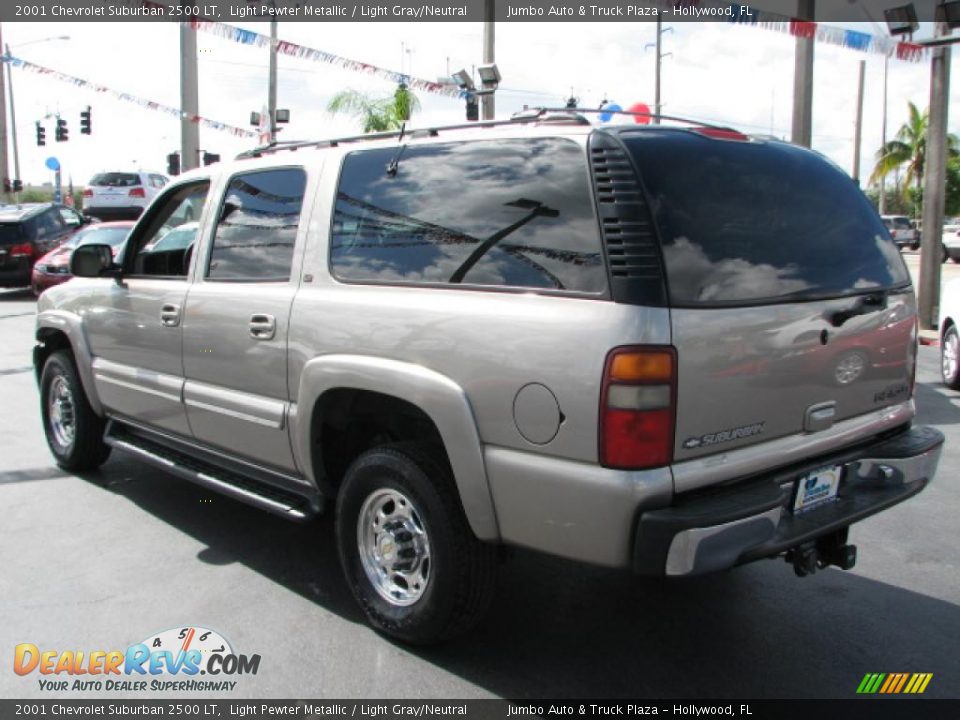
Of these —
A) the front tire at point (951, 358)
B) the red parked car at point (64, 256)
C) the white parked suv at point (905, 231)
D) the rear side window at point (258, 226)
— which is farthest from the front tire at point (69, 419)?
the white parked suv at point (905, 231)

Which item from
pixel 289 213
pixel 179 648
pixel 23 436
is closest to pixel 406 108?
pixel 23 436

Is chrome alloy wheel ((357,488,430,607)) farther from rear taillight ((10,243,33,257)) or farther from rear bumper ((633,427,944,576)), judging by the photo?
rear taillight ((10,243,33,257))

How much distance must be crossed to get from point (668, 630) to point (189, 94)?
15867 mm

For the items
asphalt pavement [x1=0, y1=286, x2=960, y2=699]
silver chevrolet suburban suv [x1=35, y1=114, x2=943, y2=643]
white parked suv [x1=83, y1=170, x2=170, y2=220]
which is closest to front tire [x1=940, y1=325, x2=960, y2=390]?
asphalt pavement [x1=0, y1=286, x2=960, y2=699]

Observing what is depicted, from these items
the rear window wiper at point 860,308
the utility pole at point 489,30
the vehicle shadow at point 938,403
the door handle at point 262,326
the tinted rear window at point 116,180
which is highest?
the utility pole at point 489,30

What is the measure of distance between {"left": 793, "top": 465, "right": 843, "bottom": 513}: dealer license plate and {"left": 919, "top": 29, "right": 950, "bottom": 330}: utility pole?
10823 millimetres

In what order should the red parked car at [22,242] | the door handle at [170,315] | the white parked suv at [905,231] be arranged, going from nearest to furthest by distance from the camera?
the door handle at [170,315]
the red parked car at [22,242]
the white parked suv at [905,231]

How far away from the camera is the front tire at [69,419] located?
5.53m

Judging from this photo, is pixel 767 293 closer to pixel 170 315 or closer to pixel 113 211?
pixel 170 315

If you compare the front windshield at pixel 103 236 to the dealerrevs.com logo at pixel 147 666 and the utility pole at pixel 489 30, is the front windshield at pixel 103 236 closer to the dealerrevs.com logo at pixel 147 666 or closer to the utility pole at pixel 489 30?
the utility pole at pixel 489 30

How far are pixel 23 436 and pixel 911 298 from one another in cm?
637

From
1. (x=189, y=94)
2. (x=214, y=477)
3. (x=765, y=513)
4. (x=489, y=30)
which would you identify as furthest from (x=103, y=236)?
(x=765, y=513)

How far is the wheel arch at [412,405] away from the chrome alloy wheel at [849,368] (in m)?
1.40

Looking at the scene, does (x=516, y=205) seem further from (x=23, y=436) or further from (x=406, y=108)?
(x=406, y=108)
